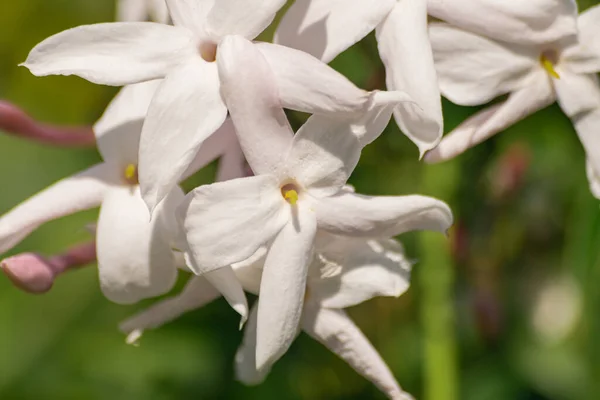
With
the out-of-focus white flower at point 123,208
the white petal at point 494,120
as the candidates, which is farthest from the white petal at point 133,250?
the white petal at point 494,120

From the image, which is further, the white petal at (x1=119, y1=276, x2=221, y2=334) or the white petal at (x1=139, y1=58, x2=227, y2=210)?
the white petal at (x1=119, y1=276, x2=221, y2=334)

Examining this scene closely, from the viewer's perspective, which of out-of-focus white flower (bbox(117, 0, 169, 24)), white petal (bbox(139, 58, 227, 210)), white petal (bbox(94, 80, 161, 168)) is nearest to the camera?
white petal (bbox(139, 58, 227, 210))

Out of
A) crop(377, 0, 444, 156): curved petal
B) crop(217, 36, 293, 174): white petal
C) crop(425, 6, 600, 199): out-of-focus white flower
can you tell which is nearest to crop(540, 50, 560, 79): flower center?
crop(425, 6, 600, 199): out-of-focus white flower

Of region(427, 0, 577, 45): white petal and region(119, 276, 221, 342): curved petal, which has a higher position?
region(427, 0, 577, 45): white petal

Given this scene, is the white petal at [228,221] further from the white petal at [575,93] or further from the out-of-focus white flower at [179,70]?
the white petal at [575,93]

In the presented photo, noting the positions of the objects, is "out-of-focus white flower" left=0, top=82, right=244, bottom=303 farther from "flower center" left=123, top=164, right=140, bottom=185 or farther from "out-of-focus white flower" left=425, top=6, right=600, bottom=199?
"out-of-focus white flower" left=425, top=6, right=600, bottom=199

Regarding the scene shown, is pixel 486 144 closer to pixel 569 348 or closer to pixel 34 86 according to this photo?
pixel 569 348

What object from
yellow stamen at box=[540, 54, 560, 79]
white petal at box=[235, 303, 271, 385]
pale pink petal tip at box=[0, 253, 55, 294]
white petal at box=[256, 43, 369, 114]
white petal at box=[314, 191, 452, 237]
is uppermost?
white petal at box=[256, 43, 369, 114]
